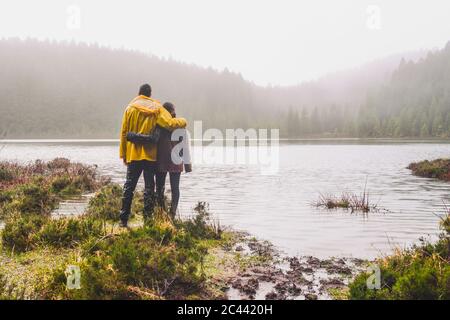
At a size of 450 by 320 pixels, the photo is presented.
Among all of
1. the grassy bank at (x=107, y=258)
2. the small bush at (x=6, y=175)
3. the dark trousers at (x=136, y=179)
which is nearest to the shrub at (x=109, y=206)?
the grassy bank at (x=107, y=258)

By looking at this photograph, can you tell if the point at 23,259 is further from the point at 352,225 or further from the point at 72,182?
the point at 72,182

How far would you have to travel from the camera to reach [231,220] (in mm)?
11914

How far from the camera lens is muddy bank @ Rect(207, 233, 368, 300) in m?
5.73

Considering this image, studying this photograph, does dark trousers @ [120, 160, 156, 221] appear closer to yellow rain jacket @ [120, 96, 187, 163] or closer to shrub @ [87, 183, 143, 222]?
yellow rain jacket @ [120, 96, 187, 163]

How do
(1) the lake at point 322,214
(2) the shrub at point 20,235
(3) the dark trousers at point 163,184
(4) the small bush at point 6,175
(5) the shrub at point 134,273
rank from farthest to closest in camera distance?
(4) the small bush at point 6,175, (3) the dark trousers at point 163,184, (1) the lake at point 322,214, (2) the shrub at point 20,235, (5) the shrub at point 134,273

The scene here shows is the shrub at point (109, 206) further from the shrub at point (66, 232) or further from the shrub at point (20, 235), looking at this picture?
the shrub at point (20, 235)

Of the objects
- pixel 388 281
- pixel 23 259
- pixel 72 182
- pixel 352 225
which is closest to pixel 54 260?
pixel 23 259

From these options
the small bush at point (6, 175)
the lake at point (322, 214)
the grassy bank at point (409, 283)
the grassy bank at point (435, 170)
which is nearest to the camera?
the grassy bank at point (409, 283)

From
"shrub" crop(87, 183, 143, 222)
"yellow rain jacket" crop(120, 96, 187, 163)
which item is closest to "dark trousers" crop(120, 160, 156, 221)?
"yellow rain jacket" crop(120, 96, 187, 163)

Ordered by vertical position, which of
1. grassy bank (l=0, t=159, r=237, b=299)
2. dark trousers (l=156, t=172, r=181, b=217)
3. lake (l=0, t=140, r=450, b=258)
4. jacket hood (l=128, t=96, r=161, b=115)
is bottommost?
lake (l=0, t=140, r=450, b=258)

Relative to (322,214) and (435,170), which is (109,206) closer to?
(322,214)

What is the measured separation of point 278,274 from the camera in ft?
21.8

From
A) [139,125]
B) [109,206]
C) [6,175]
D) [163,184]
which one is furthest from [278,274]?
[6,175]

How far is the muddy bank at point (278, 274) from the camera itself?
5.73 m
